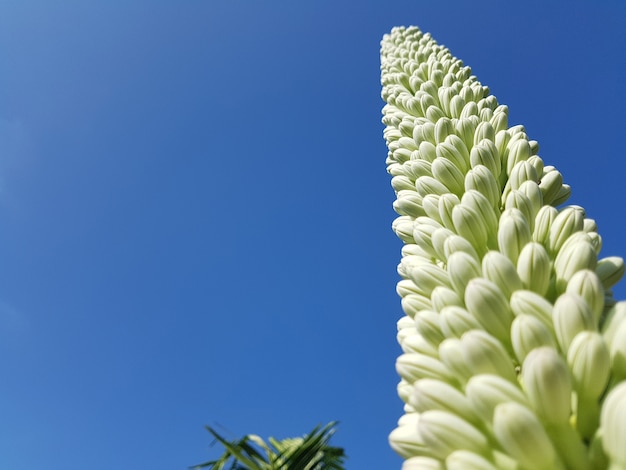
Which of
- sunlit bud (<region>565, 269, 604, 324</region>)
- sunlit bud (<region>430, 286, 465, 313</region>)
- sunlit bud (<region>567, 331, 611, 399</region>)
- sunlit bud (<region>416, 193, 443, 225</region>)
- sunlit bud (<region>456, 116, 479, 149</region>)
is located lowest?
sunlit bud (<region>567, 331, 611, 399</region>)

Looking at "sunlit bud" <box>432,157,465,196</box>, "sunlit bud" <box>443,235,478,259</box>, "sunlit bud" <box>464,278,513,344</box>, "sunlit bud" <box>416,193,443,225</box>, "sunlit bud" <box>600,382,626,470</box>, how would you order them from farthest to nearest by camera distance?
"sunlit bud" <box>432,157,465,196</box>, "sunlit bud" <box>416,193,443,225</box>, "sunlit bud" <box>443,235,478,259</box>, "sunlit bud" <box>464,278,513,344</box>, "sunlit bud" <box>600,382,626,470</box>

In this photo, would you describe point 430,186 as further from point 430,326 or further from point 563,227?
point 430,326

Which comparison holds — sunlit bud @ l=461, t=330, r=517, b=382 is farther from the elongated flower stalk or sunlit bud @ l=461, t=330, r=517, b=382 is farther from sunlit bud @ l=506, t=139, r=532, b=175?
sunlit bud @ l=506, t=139, r=532, b=175

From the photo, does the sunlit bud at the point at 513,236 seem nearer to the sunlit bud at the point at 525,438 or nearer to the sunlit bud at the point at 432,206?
the sunlit bud at the point at 432,206

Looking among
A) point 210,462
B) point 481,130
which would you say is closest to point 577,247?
point 481,130

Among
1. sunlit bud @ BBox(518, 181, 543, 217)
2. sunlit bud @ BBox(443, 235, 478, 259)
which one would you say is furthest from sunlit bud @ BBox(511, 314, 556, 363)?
sunlit bud @ BBox(518, 181, 543, 217)

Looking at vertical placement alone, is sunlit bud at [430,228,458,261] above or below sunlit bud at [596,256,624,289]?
above

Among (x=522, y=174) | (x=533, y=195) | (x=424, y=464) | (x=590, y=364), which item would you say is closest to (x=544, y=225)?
(x=533, y=195)
